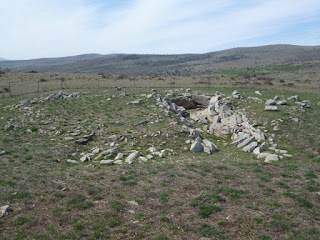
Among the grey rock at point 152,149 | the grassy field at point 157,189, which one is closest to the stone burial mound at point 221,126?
the grassy field at point 157,189

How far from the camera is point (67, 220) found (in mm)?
7180

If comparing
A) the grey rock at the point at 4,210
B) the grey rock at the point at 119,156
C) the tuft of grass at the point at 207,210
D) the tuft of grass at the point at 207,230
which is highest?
the grey rock at the point at 4,210

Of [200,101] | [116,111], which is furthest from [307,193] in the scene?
[200,101]

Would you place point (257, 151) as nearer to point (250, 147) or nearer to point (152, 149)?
point (250, 147)

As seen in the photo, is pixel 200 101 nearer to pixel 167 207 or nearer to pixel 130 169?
pixel 130 169

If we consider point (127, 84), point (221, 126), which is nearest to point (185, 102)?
point (221, 126)

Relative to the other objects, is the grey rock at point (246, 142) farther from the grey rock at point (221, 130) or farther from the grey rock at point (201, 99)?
the grey rock at point (201, 99)

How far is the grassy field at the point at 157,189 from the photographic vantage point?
22.6 ft

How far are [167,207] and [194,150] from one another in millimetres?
6631

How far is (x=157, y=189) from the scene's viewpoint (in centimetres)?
917

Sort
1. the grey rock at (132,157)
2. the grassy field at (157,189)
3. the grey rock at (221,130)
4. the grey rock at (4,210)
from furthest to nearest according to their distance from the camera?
the grey rock at (221,130)
the grey rock at (132,157)
the grey rock at (4,210)
the grassy field at (157,189)

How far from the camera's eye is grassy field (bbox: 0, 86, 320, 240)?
6.88 metres

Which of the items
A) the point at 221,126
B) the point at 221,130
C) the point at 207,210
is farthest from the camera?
the point at 221,126

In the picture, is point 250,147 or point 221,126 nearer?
point 250,147
